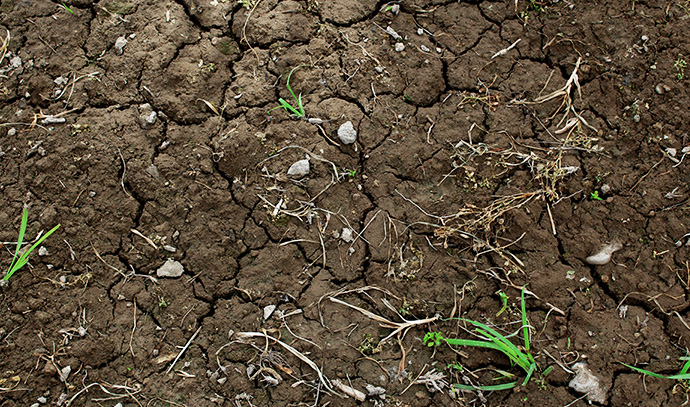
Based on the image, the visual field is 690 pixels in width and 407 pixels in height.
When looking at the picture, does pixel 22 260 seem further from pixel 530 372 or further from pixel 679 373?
pixel 679 373

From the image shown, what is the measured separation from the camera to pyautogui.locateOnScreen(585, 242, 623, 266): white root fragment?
249 centimetres

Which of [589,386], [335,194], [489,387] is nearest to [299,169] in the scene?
[335,194]

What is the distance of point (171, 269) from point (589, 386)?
2.32 meters

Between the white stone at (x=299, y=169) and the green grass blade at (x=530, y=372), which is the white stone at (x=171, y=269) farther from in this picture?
the green grass blade at (x=530, y=372)

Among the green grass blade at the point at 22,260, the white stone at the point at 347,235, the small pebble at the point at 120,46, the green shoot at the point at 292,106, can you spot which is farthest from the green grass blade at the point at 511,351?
the small pebble at the point at 120,46

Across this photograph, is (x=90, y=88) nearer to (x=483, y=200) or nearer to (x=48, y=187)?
(x=48, y=187)

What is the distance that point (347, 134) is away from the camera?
2.54m

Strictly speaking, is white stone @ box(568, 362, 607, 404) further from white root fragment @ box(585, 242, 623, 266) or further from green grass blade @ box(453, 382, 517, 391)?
white root fragment @ box(585, 242, 623, 266)

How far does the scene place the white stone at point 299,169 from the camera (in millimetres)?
2496

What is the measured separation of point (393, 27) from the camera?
8.98 feet

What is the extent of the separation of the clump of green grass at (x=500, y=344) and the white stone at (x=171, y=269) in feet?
4.54

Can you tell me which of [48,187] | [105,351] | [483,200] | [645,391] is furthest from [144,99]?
[645,391]

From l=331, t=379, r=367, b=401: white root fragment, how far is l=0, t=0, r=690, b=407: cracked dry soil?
0.03 meters

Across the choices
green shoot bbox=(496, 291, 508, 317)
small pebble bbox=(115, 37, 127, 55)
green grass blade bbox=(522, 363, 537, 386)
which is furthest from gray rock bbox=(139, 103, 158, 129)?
green grass blade bbox=(522, 363, 537, 386)
